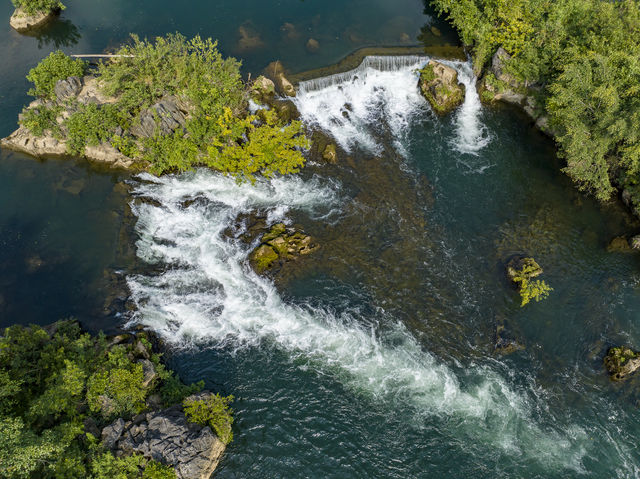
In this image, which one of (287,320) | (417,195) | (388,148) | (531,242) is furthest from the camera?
(388,148)

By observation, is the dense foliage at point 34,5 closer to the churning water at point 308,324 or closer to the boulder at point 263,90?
the boulder at point 263,90

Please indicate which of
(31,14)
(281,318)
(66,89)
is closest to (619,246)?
(281,318)

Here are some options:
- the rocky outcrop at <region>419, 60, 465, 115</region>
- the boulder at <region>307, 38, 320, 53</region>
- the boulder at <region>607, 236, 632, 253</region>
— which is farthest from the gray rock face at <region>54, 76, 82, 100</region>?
the boulder at <region>607, 236, 632, 253</region>

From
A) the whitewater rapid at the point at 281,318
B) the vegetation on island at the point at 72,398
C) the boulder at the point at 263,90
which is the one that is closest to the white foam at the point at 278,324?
the whitewater rapid at the point at 281,318

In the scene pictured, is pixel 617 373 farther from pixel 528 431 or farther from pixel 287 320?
pixel 287 320

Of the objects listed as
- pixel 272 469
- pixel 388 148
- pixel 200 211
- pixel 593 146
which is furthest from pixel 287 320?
pixel 593 146

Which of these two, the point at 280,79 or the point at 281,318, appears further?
the point at 280,79

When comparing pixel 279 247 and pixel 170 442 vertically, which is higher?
pixel 279 247

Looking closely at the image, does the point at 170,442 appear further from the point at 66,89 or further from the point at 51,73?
the point at 51,73
